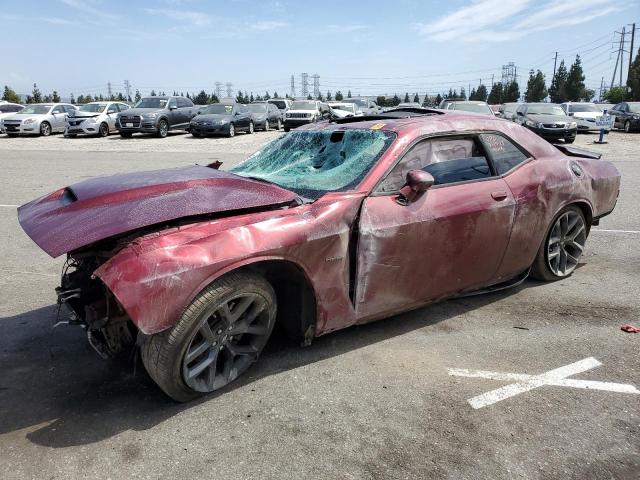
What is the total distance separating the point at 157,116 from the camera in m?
21.9

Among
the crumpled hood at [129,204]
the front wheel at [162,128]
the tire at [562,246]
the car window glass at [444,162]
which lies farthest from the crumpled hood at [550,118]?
the crumpled hood at [129,204]

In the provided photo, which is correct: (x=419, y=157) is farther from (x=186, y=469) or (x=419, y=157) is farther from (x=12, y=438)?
(x=12, y=438)

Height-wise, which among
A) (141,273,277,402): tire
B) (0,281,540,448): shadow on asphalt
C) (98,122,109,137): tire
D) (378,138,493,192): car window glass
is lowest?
(0,281,540,448): shadow on asphalt

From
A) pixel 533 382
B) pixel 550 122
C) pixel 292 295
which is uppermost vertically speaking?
pixel 550 122

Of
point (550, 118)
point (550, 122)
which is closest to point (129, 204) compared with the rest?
point (550, 122)

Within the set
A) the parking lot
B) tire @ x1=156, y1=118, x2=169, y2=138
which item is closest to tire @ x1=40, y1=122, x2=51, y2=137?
tire @ x1=156, y1=118, x2=169, y2=138

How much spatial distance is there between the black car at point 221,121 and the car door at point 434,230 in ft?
63.3

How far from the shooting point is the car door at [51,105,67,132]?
81.9 ft

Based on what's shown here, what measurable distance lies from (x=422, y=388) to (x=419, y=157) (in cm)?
160

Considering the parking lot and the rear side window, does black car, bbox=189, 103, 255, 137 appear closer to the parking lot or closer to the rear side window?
the parking lot

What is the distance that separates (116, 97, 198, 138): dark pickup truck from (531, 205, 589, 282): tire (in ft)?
65.5

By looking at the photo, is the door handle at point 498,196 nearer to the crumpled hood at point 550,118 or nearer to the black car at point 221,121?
the crumpled hood at point 550,118

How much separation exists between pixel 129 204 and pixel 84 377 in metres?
1.13

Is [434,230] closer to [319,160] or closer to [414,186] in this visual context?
[414,186]
